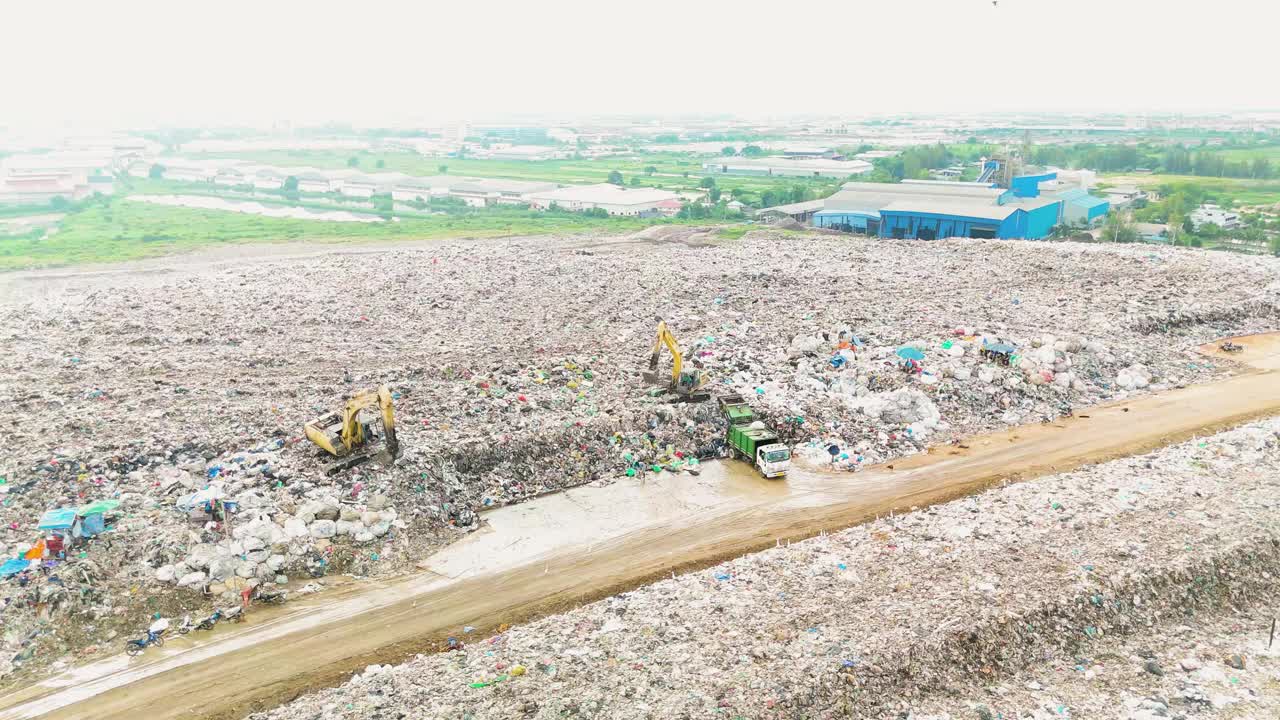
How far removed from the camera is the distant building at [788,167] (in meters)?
65.9

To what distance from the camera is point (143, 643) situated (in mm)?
10141

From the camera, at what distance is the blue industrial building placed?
34.0m

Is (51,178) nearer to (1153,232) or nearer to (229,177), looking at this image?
(229,177)

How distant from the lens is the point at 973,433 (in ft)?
53.1

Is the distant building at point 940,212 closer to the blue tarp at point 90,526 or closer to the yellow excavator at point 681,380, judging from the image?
the yellow excavator at point 681,380

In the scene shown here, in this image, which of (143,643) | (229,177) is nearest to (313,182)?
(229,177)

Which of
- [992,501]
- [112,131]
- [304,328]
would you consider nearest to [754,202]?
[304,328]

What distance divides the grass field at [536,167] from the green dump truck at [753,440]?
43.1 metres

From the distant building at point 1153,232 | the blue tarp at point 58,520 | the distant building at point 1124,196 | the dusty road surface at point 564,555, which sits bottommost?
the dusty road surface at point 564,555

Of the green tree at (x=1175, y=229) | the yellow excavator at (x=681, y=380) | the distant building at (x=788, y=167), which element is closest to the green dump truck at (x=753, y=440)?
the yellow excavator at (x=681, y=380)

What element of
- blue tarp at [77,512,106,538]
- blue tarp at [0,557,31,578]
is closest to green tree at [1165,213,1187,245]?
blue tarp at [77,512,106,538]

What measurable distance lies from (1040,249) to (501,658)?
27491mm

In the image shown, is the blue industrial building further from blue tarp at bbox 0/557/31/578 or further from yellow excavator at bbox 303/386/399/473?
blue tarp at bbox 0/557/31/578

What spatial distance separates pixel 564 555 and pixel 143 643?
18.5 feet
